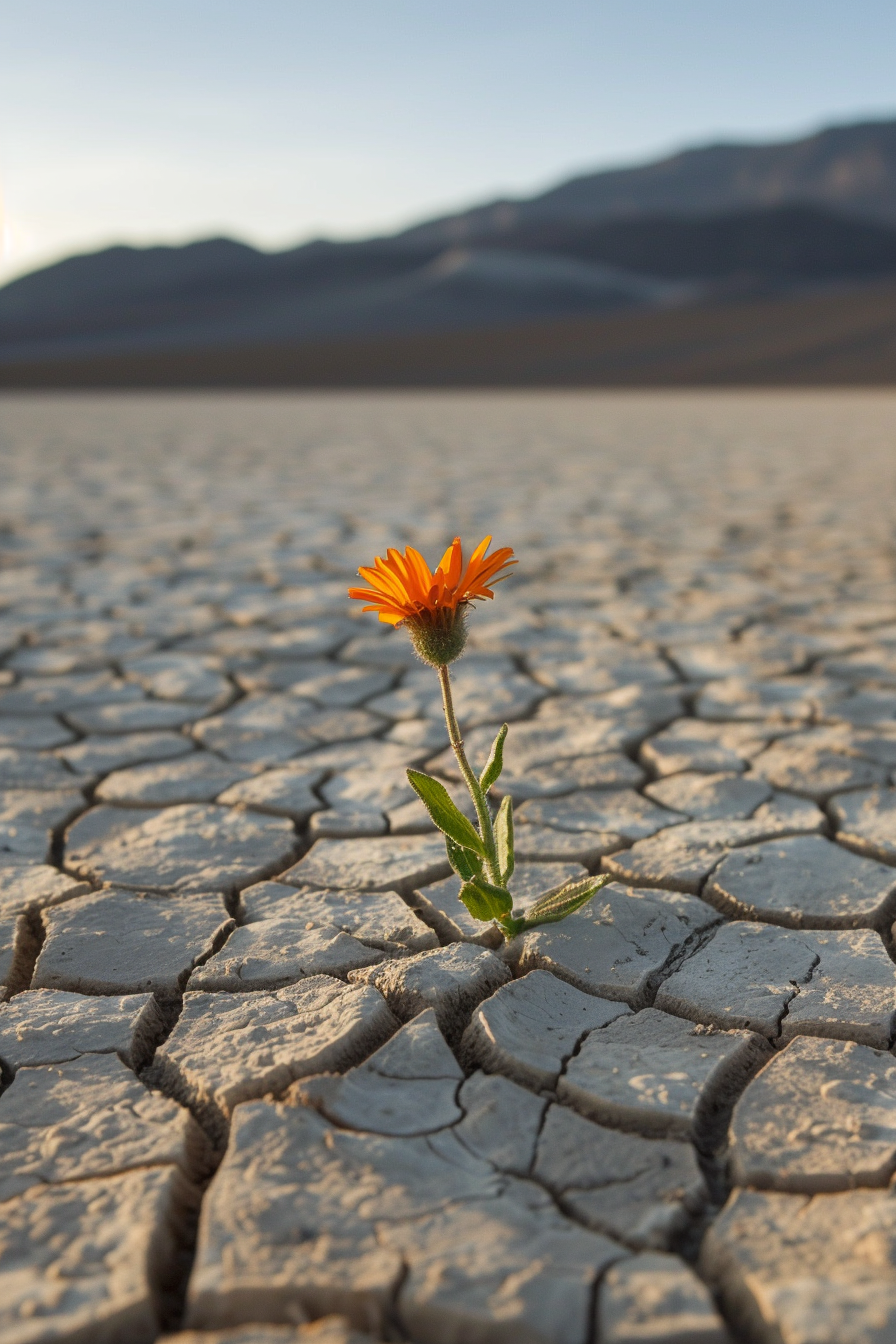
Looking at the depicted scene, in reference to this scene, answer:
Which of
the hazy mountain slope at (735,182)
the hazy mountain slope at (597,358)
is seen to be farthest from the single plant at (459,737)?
the hazy mountain slope at (735,182)

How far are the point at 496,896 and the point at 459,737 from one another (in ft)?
0.67

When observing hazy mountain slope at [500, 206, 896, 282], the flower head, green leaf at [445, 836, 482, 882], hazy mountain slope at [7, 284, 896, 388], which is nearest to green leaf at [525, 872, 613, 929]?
green leaf at [445, 836, 482, 882]

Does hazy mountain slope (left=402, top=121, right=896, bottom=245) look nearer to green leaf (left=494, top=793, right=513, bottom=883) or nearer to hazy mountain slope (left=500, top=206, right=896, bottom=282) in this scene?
hazy mountain slope (left=500, top=206, right=896, bottom=282)

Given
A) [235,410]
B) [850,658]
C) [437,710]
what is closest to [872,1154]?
[437,710]

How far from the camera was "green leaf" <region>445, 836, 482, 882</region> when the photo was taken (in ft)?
4.38

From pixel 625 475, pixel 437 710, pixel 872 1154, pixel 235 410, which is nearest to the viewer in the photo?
pixel 872 1154

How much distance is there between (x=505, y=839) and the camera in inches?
55.6

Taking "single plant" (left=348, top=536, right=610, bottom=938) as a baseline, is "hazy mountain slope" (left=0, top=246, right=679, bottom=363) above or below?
above

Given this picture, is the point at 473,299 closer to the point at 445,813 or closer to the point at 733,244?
the point at 733,244

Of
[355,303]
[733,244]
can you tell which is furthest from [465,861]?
[733,244]

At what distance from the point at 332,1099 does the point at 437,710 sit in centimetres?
128

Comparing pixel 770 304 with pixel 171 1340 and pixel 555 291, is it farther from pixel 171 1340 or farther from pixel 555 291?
pixel 171 1340

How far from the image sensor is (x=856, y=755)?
6.50ft

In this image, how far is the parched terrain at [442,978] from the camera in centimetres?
87
